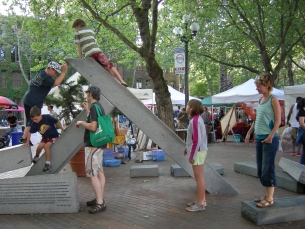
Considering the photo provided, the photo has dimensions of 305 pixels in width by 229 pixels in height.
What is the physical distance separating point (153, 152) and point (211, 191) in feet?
17.3

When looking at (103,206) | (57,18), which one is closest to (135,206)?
(103,206)

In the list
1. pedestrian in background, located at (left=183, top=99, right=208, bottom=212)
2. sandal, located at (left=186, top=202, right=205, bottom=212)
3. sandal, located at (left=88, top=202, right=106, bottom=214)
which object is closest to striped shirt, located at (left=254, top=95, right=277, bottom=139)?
pedestrian in background, located at (left=183, top=99, right=208, bottom=212)

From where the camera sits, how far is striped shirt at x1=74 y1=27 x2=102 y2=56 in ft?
19.1

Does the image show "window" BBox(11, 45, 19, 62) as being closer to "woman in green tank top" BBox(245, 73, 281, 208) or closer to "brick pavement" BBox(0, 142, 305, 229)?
"brick pavement" BBox(0, 142, 305, 229)

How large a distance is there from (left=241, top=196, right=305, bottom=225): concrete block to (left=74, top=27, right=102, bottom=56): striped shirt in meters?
3.48

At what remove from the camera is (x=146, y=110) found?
19.6 ft

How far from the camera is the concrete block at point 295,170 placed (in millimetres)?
6059

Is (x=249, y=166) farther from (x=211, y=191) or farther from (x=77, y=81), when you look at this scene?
(x=77, y=81)

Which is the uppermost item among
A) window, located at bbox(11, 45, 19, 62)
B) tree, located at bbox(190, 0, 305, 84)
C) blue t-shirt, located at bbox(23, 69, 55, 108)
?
window, located at bbox(11, 45, 19, 62)

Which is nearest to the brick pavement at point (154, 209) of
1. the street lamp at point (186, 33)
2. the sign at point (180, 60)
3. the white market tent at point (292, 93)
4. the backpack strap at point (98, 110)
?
the backpack strap at point (98, 110)

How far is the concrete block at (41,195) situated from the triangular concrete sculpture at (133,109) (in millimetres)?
1482

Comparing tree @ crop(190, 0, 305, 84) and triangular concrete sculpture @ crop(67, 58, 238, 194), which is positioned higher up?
tree @ crop(190, 0, 305, 84)

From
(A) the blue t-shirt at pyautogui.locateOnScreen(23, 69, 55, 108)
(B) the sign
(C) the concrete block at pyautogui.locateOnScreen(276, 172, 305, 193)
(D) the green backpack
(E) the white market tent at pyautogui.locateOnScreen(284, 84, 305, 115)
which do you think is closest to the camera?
(D) the green backpack

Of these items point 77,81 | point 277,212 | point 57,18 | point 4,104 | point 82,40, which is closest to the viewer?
point 277,212
